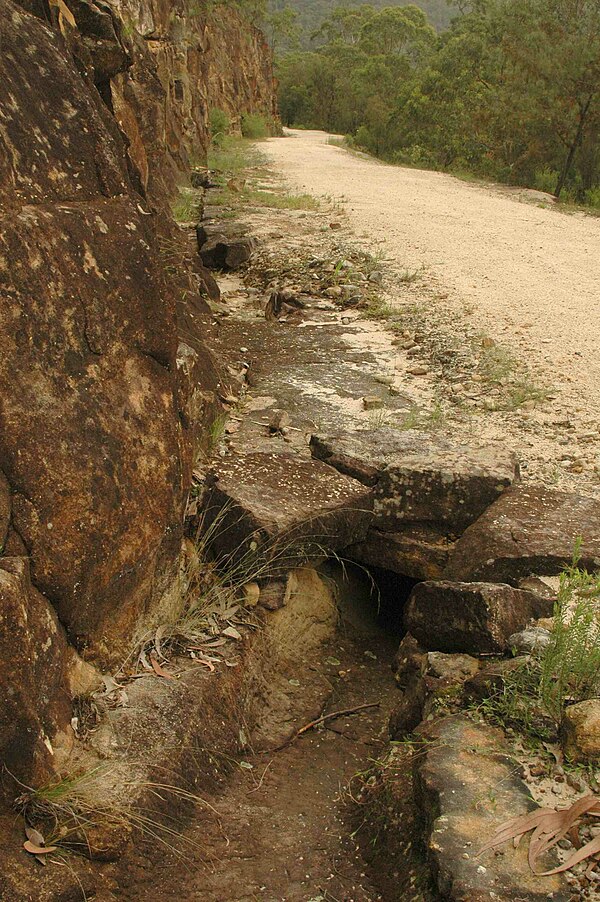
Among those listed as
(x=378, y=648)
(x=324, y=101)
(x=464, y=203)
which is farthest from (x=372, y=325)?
(x=324, y=101)

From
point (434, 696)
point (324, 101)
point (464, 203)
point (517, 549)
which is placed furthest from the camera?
point (324, 101)

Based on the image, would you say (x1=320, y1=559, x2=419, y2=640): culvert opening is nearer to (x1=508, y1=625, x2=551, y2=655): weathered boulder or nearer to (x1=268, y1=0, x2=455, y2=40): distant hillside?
(x1=508, y1=625, x2=551, y2=655): weathered boulder

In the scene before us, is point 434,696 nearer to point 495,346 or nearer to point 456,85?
point 495,346

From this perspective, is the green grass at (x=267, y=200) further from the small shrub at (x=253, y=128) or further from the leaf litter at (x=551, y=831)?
the small shrub at (x=253, y=128)

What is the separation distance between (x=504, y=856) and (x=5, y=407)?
187 cm

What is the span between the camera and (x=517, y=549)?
3.69 metres

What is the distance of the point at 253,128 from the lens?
26297 millimetres

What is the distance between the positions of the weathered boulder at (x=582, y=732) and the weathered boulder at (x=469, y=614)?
1.82 ft

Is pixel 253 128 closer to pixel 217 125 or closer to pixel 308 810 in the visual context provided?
pixel 217 125

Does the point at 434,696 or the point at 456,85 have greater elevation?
the point at 456,85

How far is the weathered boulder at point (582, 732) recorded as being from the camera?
101 inches

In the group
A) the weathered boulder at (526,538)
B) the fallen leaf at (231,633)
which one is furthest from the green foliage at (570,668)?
the fallen leaf at (231,633)

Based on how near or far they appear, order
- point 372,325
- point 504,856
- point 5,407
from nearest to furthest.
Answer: point 504,856, point 5,407, point 372,325

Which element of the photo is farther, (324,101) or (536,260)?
(324,101)
